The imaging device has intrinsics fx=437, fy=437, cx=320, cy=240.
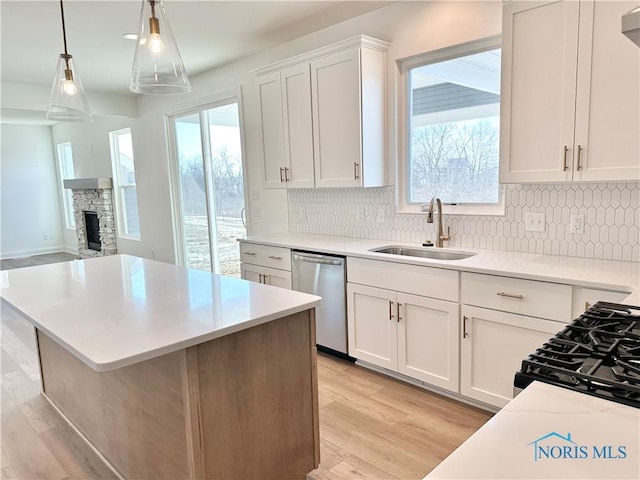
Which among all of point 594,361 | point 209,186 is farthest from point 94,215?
point 594,361

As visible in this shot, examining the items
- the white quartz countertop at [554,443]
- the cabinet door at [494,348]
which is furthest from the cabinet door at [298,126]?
the white quartz countertop at [554,443]

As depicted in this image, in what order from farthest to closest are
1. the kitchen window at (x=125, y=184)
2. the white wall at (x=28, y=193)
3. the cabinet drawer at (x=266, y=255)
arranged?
the white wall at (x=28, y=193) < the kitchen window at (x=125, y=184) < the cabinet drawer at (x=266, y=255)

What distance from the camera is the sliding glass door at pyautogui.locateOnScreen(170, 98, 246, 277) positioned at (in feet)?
16.5

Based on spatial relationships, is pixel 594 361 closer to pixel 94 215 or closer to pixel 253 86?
pixel 253 86

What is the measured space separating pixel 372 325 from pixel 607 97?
74.1 inches

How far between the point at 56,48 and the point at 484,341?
4.46m

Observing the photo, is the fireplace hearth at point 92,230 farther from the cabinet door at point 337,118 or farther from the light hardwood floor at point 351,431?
the cabinet door at point 337,118

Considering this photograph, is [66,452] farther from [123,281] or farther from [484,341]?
[484,341]

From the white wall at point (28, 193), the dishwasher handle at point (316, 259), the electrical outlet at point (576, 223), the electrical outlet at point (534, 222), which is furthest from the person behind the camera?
the white wall at point (28, 193)

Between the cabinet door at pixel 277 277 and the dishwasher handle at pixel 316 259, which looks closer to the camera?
the dishwasher handle at pixel 316 259

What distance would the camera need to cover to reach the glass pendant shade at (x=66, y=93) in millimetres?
2357

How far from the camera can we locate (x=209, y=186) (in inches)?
212

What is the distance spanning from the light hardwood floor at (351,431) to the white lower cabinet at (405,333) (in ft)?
0.51

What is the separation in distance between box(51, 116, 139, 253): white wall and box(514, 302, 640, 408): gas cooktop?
262 inches
